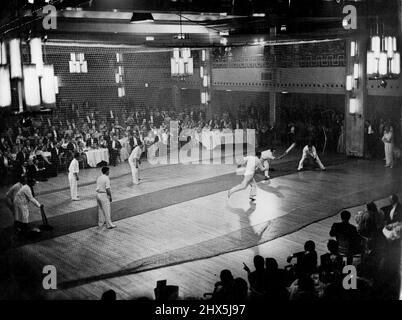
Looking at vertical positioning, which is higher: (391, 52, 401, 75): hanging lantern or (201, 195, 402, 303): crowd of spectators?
(391, 52, 401, 75): hanging lantern

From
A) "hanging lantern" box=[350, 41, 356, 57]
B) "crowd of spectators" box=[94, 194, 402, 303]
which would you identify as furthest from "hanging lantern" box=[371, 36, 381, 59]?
"crowd of spectators" box=[94, 194, 402, 303]

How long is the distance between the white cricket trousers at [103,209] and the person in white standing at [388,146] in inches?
381

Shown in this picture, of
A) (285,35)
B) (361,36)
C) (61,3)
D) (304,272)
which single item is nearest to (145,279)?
(304,272)

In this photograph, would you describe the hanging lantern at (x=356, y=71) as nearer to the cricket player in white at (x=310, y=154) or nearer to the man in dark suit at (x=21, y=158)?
the cricket player in white at (x=310, y=154)

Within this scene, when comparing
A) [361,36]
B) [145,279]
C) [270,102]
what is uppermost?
[361,36]

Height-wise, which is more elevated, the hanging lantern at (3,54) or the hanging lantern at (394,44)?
the hanging lantern at (394,44)

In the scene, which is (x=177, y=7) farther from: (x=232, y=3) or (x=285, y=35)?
(x=285, y=35)

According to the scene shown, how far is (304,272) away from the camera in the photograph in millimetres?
6180

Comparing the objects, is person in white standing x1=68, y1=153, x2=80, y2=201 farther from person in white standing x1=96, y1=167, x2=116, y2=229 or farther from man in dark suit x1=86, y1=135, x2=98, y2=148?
man in dark suit x1=86, y1=135, x2=98, y2=148

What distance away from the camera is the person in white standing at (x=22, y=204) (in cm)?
1009

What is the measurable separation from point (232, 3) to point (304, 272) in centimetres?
911

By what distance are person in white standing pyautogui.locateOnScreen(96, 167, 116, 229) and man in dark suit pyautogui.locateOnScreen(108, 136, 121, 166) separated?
24.4 ft

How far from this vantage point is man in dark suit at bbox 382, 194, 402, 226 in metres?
8.16

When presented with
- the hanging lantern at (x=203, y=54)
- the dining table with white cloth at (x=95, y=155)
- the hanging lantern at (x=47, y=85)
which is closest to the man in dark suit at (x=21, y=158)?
the dining table with white cloth at (x=95, y=155)
